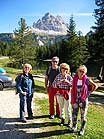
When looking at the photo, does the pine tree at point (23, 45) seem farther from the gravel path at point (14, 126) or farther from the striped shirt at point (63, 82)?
the striped shirt at point (63, 82)

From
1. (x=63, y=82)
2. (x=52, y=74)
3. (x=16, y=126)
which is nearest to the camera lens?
(x=63, y=82)

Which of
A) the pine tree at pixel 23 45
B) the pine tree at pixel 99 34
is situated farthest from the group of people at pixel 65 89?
the pine tree at pixel 23 45

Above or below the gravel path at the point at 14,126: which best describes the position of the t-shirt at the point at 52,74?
above

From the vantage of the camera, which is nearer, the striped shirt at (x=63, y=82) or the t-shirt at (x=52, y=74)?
the striped shirt at (x=63, y=82)

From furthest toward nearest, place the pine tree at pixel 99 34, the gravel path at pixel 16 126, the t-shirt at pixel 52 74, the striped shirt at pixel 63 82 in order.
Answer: the pine tree at pixel 99 34 < the t-shirt at pixel 52 74 < the striped shirt at pixel 63 82 < the gravel path at pixel 16 126

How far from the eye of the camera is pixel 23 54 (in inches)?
2504

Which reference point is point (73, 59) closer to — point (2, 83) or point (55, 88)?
point (2, 83)

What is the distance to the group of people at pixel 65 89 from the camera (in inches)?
339

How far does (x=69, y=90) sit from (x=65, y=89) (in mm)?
140

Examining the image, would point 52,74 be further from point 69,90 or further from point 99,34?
point 99,34

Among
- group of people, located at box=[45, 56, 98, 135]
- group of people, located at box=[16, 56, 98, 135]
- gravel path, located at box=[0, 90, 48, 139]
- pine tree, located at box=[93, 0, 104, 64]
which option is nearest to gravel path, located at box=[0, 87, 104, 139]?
gravel path, located at box=[0, 90, 48, 139]

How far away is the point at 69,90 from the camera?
949 cm

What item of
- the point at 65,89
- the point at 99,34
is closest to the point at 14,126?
the point at 65,89

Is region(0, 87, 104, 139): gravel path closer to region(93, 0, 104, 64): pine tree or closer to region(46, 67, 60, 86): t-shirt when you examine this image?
region(46, 67, 60, 86): t-shirt
